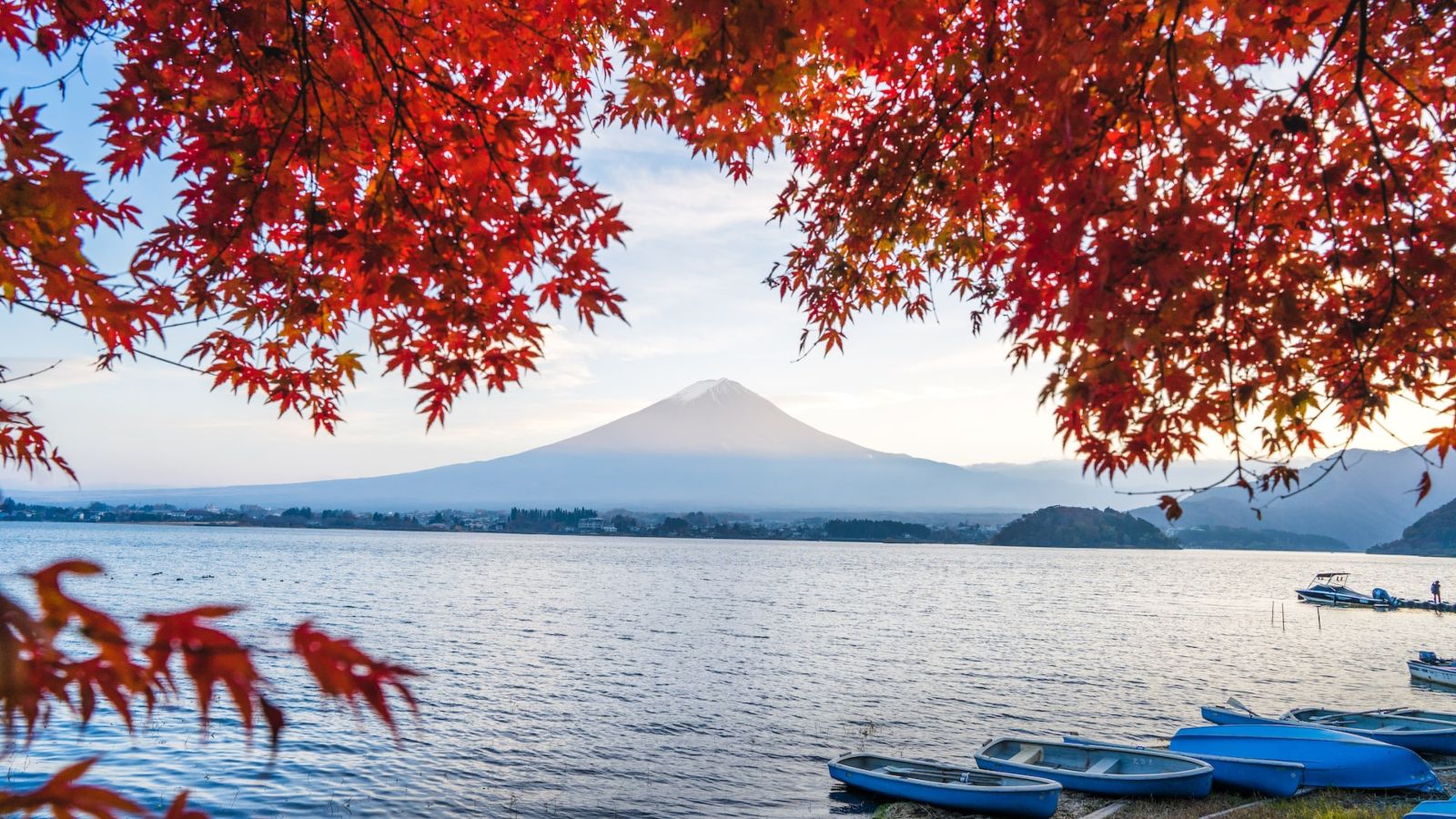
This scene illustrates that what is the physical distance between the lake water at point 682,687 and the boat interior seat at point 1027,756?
330cm

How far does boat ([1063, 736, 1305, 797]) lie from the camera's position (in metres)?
15.2

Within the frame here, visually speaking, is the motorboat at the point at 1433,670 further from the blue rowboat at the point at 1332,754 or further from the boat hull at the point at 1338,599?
the boat hull at the point at 1338,599

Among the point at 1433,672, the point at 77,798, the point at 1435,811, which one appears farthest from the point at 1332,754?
the point at 1433,672

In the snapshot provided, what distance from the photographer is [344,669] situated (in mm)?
2082

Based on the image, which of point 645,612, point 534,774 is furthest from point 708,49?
point 645,612

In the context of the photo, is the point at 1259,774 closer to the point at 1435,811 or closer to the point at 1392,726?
the point at 1435,811

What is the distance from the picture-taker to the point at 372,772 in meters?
18.9

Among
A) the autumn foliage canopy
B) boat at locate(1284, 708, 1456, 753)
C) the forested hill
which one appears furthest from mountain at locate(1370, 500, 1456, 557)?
the autumn foliage canopy

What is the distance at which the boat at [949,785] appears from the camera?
14.3 metres

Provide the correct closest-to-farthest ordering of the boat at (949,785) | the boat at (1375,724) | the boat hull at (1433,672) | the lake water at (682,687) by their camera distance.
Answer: the boat at (949,785), the lake water at (682,687), the boat at (1375,724), the boat hull at (1433,672)

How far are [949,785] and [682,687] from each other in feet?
55.5

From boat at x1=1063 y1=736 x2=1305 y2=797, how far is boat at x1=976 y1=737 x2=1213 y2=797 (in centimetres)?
47

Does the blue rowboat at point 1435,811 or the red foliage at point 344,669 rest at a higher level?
the red foliage at point 344,669

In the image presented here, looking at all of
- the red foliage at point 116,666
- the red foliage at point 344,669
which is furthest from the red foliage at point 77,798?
the red foliage at point 344,669
